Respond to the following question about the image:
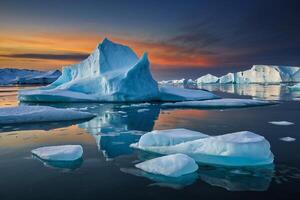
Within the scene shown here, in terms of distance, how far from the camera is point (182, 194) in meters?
4.20

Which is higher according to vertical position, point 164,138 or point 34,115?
point 34,115

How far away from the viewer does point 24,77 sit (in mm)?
83125

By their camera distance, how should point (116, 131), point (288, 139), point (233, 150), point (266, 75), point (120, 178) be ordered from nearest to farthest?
point (120, 178) → point (233, 150) → point (288, 139) → point (116, 131) → point (266, 75)

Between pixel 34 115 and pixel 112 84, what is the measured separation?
9225 mm

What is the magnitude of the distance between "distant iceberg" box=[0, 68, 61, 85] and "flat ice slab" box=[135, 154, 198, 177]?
3120 inches

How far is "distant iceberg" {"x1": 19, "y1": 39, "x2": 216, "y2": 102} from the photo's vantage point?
1989cm

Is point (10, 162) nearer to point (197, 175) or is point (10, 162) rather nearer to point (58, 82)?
point (197, 175)

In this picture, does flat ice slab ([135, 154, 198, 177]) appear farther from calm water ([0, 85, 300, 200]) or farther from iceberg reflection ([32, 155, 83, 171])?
iceberg reflection ([32, 155, 83, 171])

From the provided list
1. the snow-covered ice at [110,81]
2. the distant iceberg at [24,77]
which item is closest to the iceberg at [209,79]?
the distant iceberg at [24,77]

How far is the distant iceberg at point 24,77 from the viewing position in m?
79.8

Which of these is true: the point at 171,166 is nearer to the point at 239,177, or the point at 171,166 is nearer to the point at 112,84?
the point at 239,177

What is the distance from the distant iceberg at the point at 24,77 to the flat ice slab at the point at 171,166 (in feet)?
260

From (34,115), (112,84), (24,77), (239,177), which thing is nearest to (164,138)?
(239,177)

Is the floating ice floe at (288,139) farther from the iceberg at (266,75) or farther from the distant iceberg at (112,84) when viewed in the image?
the iceberg at (266,75)
